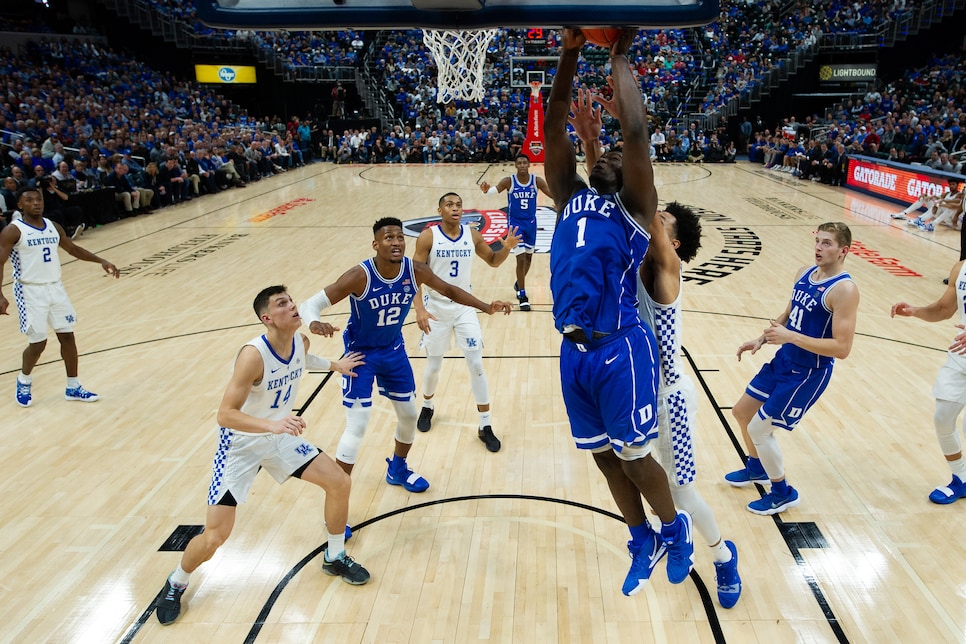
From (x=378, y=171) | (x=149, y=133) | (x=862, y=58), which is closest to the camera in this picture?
(x=149, y=133)

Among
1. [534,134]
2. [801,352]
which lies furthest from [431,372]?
[534,134]

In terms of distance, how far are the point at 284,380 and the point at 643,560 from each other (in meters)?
2.03

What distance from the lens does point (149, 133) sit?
2197cm

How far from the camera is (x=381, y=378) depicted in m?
4.89

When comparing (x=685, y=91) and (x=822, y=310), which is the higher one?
(x=685, y=91)

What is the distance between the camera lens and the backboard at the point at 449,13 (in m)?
2.64

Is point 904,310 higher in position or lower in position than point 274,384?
higher

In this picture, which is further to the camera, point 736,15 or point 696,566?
point 736,15

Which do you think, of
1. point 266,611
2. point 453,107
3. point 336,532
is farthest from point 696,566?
point 453,107

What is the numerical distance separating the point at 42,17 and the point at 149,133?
29.9ft

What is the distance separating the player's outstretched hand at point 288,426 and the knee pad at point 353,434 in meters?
1.09

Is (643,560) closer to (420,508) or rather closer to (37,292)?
(420,508)

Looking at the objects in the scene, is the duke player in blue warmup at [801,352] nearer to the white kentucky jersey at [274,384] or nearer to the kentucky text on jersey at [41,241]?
the white kentucky jersey at [274,384]

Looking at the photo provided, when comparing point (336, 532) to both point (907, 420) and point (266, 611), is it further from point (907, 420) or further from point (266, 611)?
point (907, 420)
